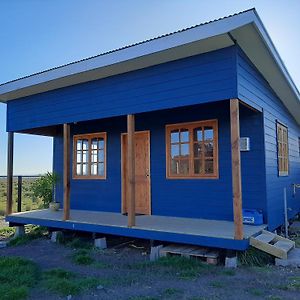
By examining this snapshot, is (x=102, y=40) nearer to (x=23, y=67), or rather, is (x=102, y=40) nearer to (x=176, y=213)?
(x=23, y=67)

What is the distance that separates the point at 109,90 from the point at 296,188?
639 centimetres

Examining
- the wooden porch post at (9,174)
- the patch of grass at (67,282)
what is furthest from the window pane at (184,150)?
the wooden porch post at (9,174)

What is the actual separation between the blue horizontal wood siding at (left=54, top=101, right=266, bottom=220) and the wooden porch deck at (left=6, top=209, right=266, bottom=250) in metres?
0.33

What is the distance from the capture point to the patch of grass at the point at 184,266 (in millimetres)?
4482

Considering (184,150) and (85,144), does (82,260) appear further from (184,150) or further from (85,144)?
(85,144)

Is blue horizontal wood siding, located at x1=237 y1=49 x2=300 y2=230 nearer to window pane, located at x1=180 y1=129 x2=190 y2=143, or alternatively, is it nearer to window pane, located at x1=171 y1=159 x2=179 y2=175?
window pane, located at x1=180 y1=129 x2=190 y2=143

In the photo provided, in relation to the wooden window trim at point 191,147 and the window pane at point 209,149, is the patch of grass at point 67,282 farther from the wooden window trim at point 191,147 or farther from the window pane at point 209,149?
the window pane at point 209,149

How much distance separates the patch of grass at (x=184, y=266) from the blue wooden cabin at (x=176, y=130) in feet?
1.07

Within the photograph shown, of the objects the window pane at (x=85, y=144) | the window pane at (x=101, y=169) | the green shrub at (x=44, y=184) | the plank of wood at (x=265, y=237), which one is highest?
the window pane at (x=85, y=144)

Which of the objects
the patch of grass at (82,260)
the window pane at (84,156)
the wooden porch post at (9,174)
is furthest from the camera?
the window pane at (84,156)

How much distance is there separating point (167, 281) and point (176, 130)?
12.1 ft

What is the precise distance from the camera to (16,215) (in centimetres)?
796

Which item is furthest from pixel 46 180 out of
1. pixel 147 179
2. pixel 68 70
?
pixel 68 70

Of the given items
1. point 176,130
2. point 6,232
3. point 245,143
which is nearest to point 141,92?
point 176,130
